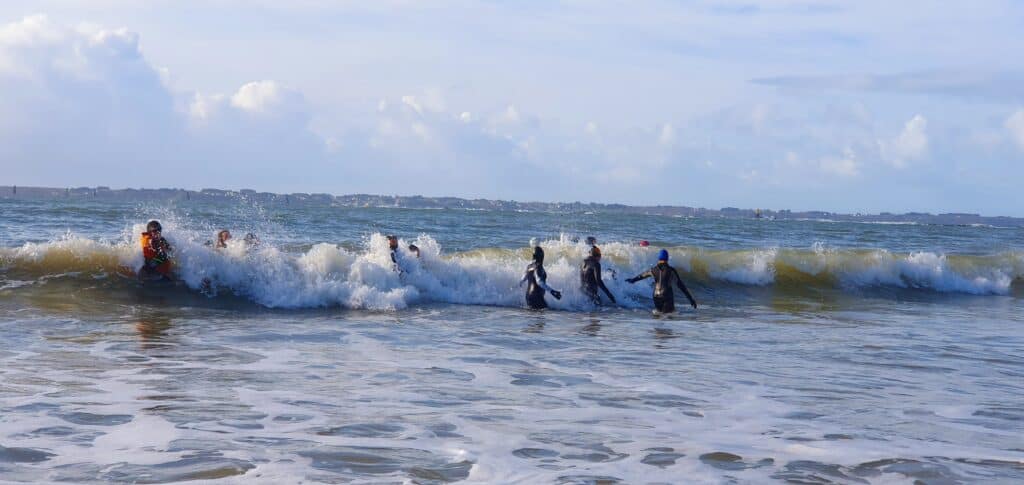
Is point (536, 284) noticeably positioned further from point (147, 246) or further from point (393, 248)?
point (147, 246)

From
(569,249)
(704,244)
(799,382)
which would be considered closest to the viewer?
(799,382)

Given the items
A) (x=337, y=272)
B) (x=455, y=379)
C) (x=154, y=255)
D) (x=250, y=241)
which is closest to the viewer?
(x=455, y=379)

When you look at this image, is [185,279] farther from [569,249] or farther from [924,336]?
Answer: [924,336]

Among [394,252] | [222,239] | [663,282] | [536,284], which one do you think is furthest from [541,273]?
[222,239]

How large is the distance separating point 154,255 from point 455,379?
1029cm

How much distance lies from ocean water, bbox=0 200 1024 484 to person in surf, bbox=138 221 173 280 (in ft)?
1.05

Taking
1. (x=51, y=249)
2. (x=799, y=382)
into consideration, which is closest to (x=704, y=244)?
(x=51, y=249)

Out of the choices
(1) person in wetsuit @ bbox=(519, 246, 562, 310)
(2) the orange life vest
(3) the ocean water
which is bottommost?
(3) the ocean water

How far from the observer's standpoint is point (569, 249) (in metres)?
27.1

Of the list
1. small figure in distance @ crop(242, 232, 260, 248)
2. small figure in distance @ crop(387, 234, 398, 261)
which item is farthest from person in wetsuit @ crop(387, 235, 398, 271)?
A: small figure in distance @ crop(242, 232, 260, 248)

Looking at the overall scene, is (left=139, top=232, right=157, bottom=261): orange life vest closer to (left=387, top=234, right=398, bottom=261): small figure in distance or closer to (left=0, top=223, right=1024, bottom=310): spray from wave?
(left=0, top=223, right=1024, bottom=310): spray from wave

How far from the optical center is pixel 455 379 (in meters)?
11.1

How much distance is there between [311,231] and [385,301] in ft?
66.6

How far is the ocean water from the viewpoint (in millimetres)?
7492
